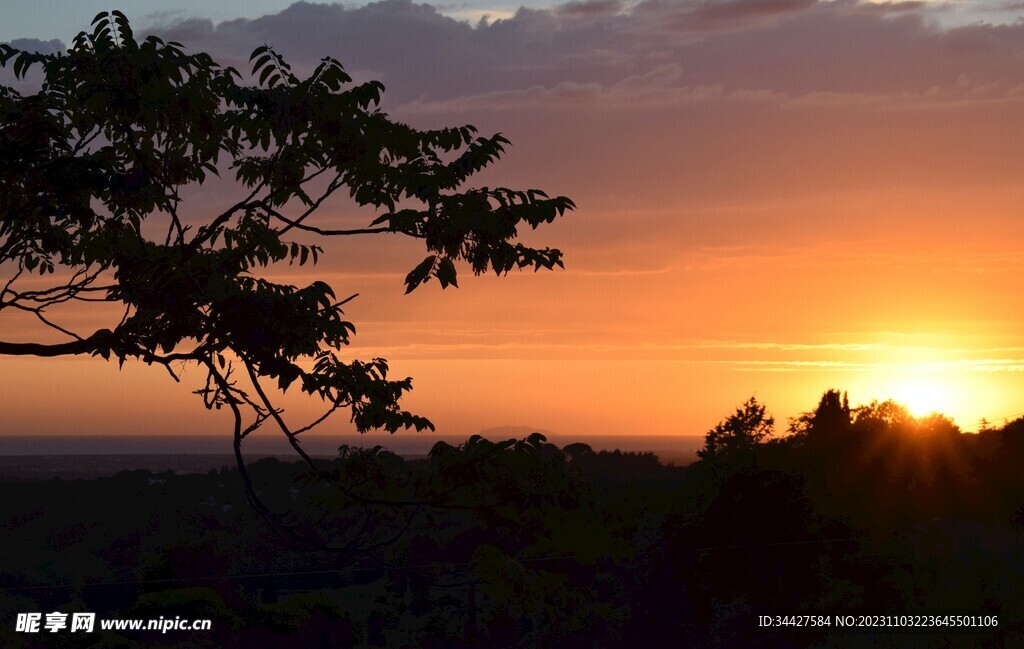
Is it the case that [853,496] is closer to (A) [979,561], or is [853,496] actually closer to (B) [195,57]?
(A) [979,561]

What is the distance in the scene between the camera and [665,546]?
42.2 metres

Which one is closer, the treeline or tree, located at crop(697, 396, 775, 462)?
the treeline

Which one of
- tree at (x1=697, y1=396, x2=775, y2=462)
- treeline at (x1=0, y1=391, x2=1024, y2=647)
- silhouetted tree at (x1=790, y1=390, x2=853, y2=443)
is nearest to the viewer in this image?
treeline at (x1=0, y1=391, x2=1024, y2=647)

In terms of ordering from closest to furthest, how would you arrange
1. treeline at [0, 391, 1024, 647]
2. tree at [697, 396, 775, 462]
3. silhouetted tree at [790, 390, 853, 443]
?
1. treeline at [0, 391, 1024, 647]
2. tree at [697, 396, 775, 462]
3. silhouetted tree at [790, 390, 853, 443]

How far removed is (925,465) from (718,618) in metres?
23.4

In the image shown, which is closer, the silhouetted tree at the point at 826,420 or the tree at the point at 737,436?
the tree at the point at 737,436

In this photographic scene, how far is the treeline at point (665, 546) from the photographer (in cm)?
1109

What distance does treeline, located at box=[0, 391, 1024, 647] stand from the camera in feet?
36.4

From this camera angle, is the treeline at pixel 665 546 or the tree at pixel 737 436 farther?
the tree at pixel 737 436

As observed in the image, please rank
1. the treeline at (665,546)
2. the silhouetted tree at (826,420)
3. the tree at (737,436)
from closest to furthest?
1. the treeline at (665,546)
2. the tree at (737,436)
3. the silhouetted tree at (826,420)

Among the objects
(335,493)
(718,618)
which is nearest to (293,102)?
(335,493)

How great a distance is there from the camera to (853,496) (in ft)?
167

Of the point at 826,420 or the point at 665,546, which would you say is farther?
the point at 826,420

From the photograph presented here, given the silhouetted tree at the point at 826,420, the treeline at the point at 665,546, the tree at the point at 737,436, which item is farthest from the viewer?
the silhouetted tree at the point at 826,420
